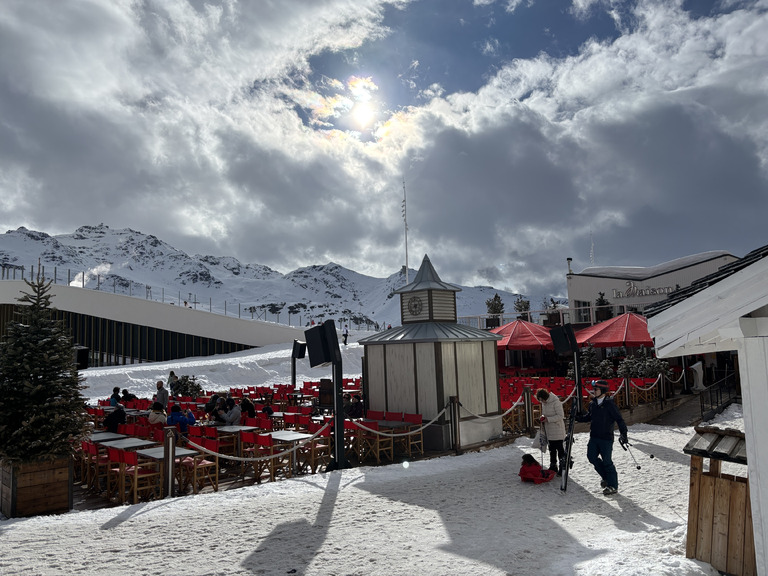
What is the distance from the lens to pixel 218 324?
41094 millimetres

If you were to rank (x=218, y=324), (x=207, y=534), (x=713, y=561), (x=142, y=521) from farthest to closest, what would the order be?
1. (x=218, y=324)
2. (x=142, y=521)
3. (x=207, y=534)
4. (x=713, y=561)

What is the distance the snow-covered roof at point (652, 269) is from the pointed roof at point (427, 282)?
96.6 feet

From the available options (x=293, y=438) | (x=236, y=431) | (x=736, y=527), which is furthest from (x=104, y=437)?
(x=736, y=527)

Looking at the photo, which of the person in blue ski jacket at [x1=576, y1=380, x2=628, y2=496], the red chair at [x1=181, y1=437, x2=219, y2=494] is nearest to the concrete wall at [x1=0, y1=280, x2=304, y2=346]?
the red chair at [x1=181, y1=437, x2=219, y2=494]

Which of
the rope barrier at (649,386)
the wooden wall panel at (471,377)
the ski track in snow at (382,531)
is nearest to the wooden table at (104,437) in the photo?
the ski track in snow at (382,531)

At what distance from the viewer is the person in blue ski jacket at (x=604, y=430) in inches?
297

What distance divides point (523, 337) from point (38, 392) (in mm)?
17772

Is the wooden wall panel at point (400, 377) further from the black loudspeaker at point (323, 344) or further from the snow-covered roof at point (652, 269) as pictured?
the snow-covered roof at point (652, 269)

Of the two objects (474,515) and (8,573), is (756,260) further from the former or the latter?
(8,573)

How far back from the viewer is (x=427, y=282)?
43.7ft

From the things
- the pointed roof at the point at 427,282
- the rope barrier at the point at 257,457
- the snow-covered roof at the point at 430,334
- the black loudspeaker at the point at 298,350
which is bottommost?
the rope barrier at the point at 257,457

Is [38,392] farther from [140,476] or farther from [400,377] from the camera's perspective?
[400,377]

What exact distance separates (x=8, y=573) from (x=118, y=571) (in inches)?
37.4

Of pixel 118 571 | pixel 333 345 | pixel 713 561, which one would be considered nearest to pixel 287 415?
pixel 333 345
